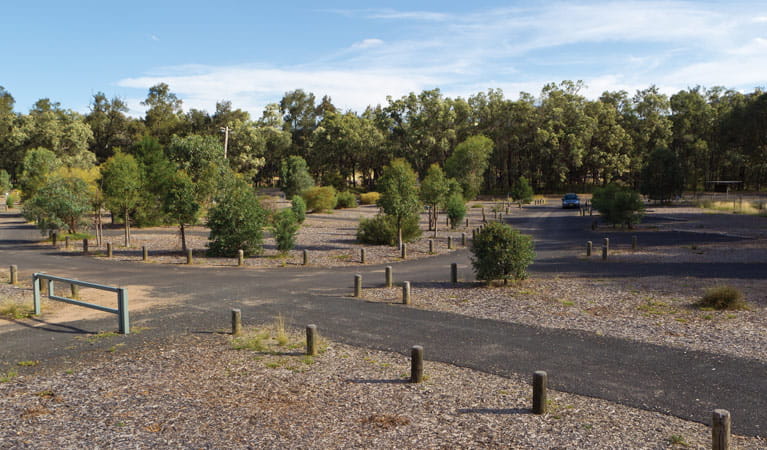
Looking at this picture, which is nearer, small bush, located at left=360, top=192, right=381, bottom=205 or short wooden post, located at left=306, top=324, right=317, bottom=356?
short wooden post, located at left=306, top=324, right=317, bottom=356

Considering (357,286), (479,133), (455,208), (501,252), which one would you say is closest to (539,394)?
(357,286)

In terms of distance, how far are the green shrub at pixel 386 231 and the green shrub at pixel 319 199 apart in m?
20.7

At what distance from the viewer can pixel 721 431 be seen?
5738 millimetres

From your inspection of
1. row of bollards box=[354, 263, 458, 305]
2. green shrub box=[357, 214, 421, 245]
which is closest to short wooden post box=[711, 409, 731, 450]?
row of bollards box=[354, 263, 458, 305]

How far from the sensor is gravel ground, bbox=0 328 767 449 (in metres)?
6.54

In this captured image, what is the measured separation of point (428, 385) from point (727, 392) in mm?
4306

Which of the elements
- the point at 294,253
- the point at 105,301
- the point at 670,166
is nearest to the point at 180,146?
the point at 294,253

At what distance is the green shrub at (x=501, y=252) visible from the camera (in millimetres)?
16172

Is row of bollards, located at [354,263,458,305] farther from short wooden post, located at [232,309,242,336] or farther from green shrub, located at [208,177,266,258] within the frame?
green shrub, located at [208,177,266,258]

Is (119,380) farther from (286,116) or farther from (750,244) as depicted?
(286,116)

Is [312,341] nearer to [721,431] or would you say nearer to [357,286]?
[357,286]

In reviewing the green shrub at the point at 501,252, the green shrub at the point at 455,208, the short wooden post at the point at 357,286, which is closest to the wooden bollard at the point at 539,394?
the short wooden post at the point at 357,286

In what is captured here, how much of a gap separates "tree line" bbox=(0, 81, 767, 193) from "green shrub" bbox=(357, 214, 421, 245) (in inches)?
1510

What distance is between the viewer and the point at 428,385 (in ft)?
27.4
